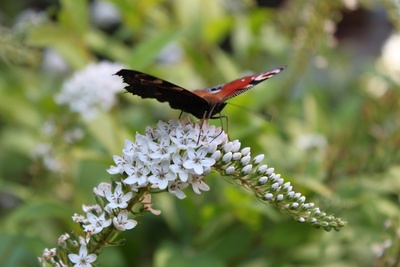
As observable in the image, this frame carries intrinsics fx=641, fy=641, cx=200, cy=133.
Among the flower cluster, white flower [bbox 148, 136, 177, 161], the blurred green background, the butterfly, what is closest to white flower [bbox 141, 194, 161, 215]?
the flower cluster

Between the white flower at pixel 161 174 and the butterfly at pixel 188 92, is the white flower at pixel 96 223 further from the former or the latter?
the butterfly at pixel 188 92

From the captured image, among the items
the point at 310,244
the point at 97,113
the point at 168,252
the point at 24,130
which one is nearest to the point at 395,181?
the point at 310,244

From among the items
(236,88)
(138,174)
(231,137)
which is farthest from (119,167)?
(231,137)

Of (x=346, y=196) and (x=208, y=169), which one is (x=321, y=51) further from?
(x=208, y=169)

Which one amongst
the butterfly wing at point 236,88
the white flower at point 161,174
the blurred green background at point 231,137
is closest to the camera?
the white flower at point 161,174

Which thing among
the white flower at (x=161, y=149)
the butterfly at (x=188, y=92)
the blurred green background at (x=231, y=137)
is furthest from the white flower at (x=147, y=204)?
the blurred green background at (x=231, y=137)

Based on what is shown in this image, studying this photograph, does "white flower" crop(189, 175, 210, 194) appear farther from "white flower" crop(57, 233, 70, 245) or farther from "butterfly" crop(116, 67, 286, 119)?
"white flower" crop(57, 233, 70, 245)
